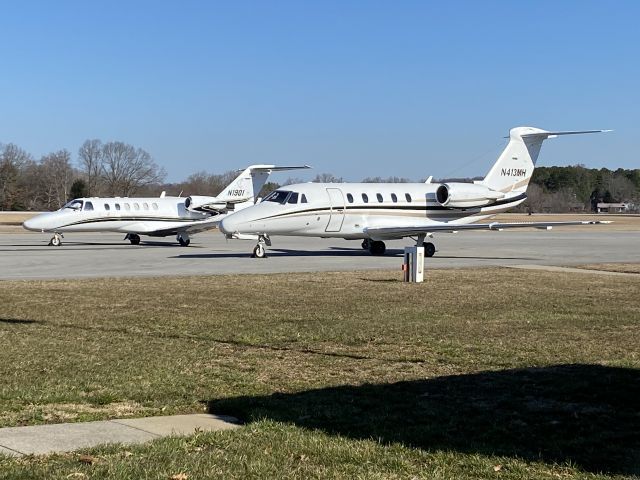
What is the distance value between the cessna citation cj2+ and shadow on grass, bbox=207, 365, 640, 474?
21890 mm

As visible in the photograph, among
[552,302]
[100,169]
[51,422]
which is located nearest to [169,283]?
[552,302]

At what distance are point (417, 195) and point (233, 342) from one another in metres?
24.5

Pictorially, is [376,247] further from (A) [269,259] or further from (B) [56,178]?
(B) [56,178]

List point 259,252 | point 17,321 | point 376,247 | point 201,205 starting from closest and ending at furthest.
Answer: point 17,321
point 259,252
point 376,247
point 201,205

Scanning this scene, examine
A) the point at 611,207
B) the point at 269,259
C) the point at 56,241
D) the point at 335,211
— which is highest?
the point at 335,211

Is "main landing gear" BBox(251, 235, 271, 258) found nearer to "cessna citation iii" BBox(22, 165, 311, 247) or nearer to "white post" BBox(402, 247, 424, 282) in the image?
"cessna citation iii" BBox(22, 165, 311, 247)

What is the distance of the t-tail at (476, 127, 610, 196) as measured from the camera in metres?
36.9

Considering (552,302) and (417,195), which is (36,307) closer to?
(552,302)

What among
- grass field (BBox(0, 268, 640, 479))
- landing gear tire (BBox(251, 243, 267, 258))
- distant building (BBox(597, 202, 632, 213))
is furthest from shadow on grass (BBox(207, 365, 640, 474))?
distant building (BBox(597, 202, 632, 213))

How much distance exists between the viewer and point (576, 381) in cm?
914

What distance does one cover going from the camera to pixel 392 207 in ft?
114

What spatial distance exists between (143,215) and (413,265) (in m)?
25.6

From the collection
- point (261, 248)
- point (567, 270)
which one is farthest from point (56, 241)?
point (567, 270)

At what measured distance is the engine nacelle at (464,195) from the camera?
35375mm
